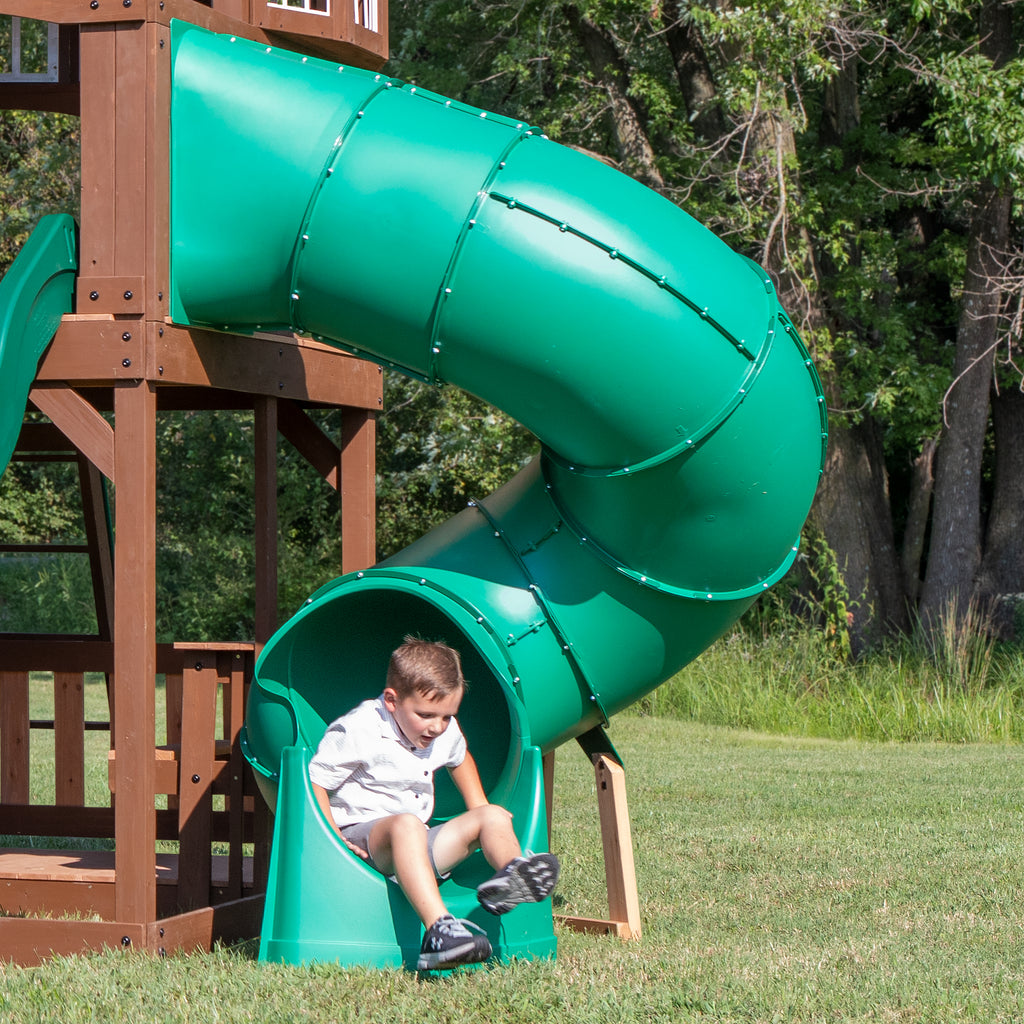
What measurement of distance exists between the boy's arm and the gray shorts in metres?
0.17

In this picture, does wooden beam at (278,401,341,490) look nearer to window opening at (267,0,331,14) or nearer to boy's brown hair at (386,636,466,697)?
window opening at (267,0,331,14)

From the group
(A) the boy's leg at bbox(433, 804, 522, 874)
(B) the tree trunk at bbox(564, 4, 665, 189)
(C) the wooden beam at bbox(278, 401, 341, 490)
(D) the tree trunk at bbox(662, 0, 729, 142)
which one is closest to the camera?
(A) the boy's leg at bbox(433, 804, 522, 874)

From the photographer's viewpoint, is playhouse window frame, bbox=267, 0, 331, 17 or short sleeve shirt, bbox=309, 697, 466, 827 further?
playhouse window frame, bbox=267, 0, 331, 17

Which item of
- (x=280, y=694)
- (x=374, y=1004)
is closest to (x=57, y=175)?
(x=280, y=694)

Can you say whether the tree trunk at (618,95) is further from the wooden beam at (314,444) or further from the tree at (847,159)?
the wooden beam at (314,444)

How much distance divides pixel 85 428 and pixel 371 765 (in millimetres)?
1487

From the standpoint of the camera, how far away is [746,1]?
41.4 feet

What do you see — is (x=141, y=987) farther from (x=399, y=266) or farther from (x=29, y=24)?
(x=29, y=24)

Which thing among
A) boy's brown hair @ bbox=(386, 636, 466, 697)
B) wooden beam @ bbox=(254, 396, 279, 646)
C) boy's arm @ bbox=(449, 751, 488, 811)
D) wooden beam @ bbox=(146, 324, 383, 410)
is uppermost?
wooden beam @ bbox=(146, 324, 383, 410)

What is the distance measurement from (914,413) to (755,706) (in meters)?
3.48

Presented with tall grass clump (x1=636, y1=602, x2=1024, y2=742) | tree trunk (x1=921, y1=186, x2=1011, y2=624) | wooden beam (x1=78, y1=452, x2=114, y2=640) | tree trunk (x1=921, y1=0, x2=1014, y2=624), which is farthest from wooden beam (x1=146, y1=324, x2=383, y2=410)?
tree trunk (x1=921, y1=0, x2=1014, y2=624)

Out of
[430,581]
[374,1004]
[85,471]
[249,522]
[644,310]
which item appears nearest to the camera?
[374,1004]

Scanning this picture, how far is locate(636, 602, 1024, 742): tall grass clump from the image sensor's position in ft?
40.0

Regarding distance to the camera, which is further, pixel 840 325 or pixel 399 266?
pixel 840 325
